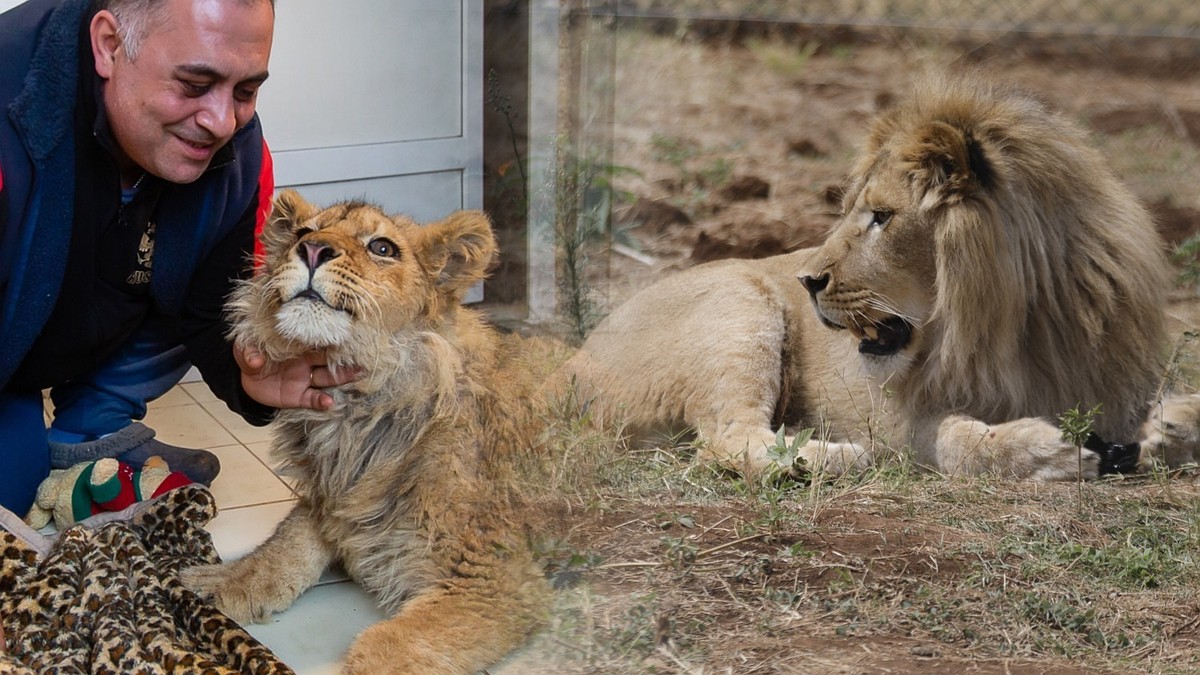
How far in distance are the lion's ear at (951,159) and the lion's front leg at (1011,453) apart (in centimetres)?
35

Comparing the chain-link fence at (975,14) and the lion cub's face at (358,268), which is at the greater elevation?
the chain-link fence at (975,14)

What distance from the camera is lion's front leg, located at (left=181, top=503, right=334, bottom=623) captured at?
99.2 inches

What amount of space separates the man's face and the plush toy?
826 mm

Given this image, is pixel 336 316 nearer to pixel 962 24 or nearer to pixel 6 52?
pixel 6 52

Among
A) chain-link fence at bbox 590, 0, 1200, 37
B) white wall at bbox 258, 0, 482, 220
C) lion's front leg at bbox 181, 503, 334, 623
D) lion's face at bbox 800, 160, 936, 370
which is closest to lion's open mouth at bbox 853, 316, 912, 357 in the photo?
lion's face at bbox 800, 160, 936, 370

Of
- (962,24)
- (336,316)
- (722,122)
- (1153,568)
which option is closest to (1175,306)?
(1153,568)

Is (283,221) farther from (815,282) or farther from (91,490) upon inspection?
(815,282)

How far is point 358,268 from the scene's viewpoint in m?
2.33

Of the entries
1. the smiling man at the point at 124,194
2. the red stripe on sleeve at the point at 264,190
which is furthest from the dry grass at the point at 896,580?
the red stripe on sleeve at the point at 264,190

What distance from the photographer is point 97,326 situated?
2.87m

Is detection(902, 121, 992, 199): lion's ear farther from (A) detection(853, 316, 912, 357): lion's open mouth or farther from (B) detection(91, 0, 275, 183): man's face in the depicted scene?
(B) detection(91, 0, 275, 183): man's face

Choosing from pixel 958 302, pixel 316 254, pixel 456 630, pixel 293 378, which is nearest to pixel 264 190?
pixel 293 378

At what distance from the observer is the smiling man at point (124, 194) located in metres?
2.51

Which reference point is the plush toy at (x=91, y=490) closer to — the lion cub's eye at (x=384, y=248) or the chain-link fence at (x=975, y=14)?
the lion cub's eye at (x=384, y=248)
